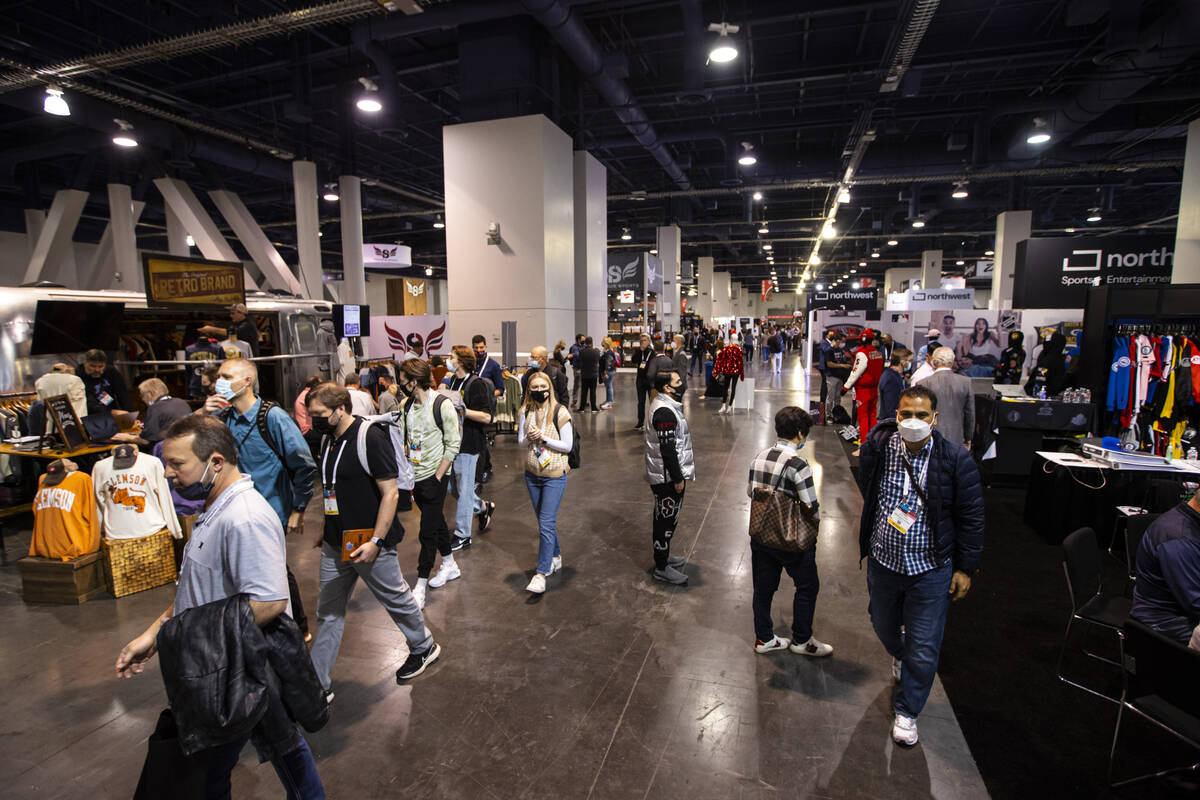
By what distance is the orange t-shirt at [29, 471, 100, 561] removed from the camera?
4066mm

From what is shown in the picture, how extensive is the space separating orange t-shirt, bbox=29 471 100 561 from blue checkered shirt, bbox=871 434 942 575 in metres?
5.38

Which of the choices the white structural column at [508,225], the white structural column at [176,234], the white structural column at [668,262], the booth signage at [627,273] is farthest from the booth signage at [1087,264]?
the white structural column at [176,234]

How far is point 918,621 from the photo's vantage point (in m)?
2.58

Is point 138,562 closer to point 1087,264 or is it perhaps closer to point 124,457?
point 124,457

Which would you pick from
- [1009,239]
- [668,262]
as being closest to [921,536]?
[1009,239]

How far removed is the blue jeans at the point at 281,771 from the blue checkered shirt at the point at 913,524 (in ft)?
8.30

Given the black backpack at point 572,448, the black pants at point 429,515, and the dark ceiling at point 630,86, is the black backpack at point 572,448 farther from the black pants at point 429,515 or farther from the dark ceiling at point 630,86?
the dark ceiling at point 630,86

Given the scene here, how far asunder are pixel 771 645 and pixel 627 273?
56.5 feet

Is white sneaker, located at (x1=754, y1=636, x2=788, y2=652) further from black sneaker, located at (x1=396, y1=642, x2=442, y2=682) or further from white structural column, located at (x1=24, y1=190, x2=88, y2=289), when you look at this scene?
white structural column, located at (x1=24, y1=190, x2=88, y2=289)

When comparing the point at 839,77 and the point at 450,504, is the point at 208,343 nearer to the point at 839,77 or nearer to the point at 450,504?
the point at 450,504

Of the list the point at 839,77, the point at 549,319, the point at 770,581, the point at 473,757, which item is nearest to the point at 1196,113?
the point at 839,77

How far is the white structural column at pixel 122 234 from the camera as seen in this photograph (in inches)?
535

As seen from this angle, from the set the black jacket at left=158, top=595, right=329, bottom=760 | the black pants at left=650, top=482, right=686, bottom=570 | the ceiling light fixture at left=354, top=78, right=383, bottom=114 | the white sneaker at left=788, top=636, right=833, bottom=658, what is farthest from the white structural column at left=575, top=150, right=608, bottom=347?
the black jacket at left=158, top=595, right=329, bottom=760

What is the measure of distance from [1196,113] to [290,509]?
15804 millimetres
